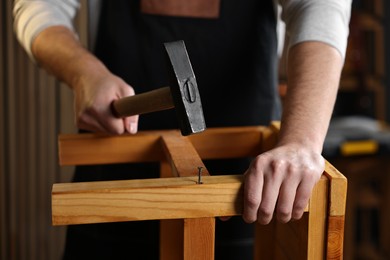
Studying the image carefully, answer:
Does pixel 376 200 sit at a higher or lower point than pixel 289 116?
lower

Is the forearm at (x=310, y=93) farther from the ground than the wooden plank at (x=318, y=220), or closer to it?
farther from the ground

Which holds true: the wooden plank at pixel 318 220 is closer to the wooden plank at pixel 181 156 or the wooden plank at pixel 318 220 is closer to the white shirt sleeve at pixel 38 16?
the wooden plank at pixel 181 156

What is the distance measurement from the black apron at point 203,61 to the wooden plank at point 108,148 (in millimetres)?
228

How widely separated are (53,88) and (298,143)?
4.94 ft

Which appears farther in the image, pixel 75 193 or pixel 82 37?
pixel 82 37

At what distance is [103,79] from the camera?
1.21 metres

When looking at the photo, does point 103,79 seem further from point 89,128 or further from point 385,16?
point 385,16

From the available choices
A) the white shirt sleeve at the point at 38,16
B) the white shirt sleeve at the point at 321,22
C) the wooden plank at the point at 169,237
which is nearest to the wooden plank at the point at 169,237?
the wooden plank at the point at 169,237

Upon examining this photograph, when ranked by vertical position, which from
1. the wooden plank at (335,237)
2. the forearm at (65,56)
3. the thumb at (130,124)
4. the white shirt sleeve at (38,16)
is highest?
the white shirt sleeve at (38,16)

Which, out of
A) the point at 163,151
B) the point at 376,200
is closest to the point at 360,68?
the point at 376,200

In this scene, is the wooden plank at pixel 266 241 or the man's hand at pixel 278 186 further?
the wooden plank at pixel 266 241

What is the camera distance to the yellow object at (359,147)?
306 cm

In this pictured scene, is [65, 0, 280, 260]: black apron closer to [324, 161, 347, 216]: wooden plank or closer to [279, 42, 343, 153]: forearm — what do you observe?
[279, 42, 343, 153]: forearm

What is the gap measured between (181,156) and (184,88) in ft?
0.53
